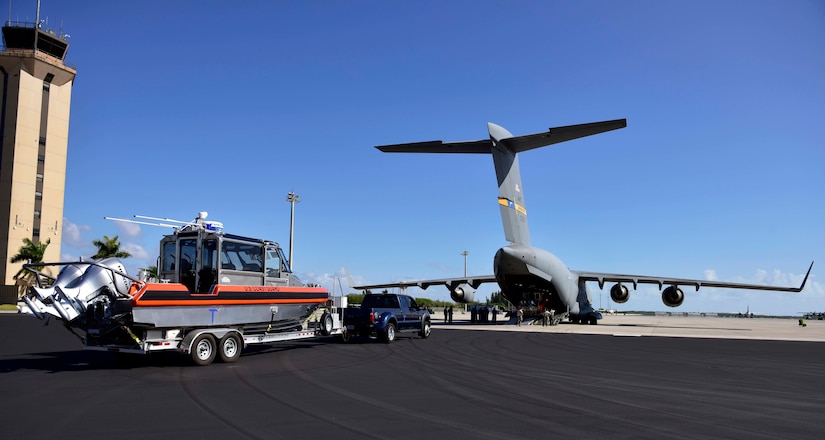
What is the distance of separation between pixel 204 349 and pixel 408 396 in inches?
248

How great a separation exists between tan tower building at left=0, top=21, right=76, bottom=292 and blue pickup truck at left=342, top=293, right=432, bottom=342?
58.1 m

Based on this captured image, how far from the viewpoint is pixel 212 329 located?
45.2ft

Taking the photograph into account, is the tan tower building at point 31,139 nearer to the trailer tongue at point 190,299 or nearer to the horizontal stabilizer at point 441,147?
the horizontal stabilizer at point 441,147

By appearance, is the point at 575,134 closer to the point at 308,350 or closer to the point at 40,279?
the point at 308,350

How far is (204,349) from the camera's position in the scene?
1372 cm

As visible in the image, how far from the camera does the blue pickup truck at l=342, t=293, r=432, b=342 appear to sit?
65.9ft

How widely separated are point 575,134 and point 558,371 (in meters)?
12.6

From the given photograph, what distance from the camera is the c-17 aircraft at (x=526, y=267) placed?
2595cm

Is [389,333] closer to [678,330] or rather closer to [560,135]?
[560,135]

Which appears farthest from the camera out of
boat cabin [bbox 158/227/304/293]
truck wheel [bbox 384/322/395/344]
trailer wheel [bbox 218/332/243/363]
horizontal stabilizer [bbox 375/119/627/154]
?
horizontal stabilizer [bbox 375/119/627/154]

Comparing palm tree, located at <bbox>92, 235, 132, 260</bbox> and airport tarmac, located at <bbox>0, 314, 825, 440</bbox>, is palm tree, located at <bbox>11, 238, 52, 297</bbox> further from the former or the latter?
airport tarmac, located at <bbox>0, 314, 825, 440</bbox>

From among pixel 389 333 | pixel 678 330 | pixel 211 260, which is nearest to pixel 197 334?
pixel 211 260

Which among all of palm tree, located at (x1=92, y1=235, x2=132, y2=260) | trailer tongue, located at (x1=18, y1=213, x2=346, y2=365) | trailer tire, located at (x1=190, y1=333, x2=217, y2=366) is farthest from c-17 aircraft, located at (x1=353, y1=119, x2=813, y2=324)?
palm tree, located at (x1=92, y1=235, x2=132, y2=260)

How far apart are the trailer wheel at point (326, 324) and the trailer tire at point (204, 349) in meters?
4.42
